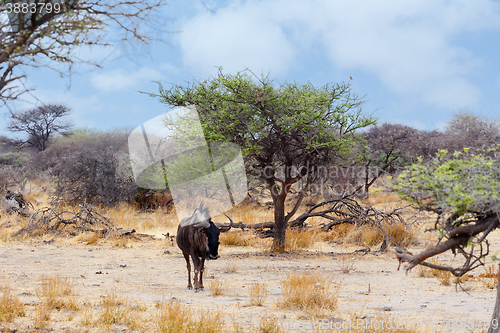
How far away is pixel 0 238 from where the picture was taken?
14867 millimetres

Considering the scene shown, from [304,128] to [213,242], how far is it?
5.45m

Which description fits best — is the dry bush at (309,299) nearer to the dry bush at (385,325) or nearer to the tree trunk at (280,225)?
the dry bush at (385,325)

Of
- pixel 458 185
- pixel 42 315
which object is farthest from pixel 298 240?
pixel 458 185

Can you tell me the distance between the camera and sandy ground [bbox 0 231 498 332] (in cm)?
589

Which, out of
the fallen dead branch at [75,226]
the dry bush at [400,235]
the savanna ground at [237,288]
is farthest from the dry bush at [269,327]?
the fallen dead branch at [75,226]

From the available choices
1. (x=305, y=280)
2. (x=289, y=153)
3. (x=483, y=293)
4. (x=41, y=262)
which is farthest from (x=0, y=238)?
(x=483, y=293)

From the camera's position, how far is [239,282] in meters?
8.91

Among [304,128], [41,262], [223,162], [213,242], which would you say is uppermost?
[304,128]

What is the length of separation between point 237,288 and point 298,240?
20.3ft

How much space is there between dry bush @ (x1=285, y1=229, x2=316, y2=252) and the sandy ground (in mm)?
464

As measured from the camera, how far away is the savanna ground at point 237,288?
555 cm

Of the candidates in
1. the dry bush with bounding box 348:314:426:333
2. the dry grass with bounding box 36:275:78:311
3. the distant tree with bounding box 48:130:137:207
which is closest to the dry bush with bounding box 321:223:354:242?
the dry bush with bounding box 348:314:426:333

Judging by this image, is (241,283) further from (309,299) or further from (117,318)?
(117,318)

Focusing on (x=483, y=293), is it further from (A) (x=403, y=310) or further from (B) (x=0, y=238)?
(B) (x=0, y=238)
